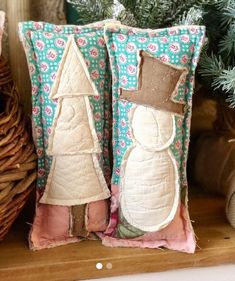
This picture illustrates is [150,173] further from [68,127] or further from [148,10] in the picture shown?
[148,10]

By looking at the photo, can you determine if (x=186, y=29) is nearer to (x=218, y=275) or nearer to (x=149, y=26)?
(x=149, y=26)

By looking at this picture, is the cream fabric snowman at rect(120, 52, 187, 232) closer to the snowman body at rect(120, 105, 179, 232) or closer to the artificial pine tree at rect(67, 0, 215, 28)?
the snowman body at rect(120, 105, 179, 232)

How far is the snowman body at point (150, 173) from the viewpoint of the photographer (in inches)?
26.1

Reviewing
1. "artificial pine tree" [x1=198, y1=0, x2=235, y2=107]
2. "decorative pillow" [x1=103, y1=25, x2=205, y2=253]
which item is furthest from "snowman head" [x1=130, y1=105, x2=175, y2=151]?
"artificial pine tree" [x1=198, y1=0, x2=235, y2=107]

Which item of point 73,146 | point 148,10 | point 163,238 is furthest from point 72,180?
point 148,10

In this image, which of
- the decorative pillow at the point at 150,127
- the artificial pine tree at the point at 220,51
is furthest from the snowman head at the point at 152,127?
the artificial pine tree at the point at 220,51

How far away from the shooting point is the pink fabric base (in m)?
0.70

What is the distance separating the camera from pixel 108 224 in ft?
2.34

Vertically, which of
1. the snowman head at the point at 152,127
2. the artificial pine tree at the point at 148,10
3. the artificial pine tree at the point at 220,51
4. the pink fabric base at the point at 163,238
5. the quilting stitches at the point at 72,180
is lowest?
the pink fabric base at the point at 163,238

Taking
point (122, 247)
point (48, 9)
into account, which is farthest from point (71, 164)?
point (48, 9)

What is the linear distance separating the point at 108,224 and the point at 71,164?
11 cm

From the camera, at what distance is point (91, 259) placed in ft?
2.19

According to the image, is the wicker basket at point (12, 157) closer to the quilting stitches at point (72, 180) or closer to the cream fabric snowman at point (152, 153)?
the quilting stitches at point (72, 180)

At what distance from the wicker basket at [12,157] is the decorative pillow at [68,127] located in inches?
1.0
